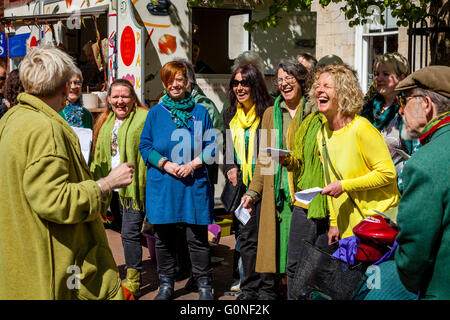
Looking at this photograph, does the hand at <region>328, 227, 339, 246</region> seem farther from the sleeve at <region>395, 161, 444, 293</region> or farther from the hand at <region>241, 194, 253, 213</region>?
the sleeve at <region>395, 161, 444, 293</region>

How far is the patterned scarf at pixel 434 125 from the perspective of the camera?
8.80 ft

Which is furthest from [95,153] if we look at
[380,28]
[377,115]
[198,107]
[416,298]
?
[380,28]

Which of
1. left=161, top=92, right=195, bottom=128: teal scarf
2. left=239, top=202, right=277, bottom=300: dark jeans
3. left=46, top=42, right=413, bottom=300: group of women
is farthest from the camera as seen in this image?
left=161, top=92, right=195, bottom=128: teal scarf

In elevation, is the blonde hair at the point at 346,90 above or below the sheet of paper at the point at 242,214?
above

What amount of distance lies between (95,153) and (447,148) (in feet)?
14.4

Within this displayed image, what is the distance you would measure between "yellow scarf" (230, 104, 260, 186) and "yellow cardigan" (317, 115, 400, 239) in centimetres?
140

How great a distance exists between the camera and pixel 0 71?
705 cm

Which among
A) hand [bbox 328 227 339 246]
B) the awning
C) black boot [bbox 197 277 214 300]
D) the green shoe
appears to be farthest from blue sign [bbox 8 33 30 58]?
hand [bbox 328 227 339 246]

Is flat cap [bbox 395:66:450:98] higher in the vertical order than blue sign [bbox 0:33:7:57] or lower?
lower

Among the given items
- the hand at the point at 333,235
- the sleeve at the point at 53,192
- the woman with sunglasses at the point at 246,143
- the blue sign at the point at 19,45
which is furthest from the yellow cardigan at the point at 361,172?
the blue sign at the point at 19,45

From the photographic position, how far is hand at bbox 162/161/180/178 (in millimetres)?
5410

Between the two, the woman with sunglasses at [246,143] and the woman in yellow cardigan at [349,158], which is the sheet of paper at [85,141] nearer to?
the woman with sunglasses at [246,143]

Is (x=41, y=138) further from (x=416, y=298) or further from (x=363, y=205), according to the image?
(x=363, y=205)

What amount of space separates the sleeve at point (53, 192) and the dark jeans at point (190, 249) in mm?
2579
